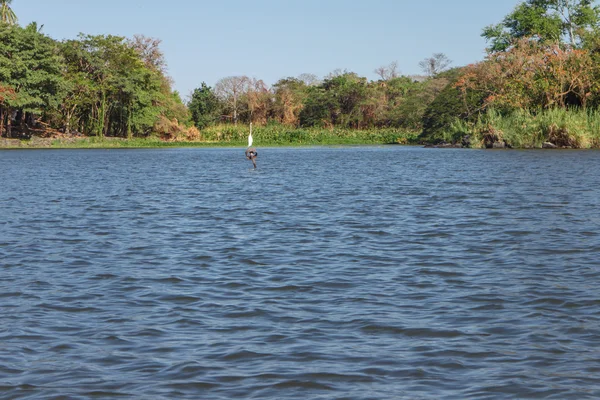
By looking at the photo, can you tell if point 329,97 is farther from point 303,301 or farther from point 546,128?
point 303,301

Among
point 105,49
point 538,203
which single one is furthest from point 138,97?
point 538,203

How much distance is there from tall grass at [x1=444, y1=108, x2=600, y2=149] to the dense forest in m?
0.08

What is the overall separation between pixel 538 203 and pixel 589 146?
38.2 m

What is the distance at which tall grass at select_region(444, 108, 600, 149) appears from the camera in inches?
2174

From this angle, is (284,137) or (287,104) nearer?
(284,137)

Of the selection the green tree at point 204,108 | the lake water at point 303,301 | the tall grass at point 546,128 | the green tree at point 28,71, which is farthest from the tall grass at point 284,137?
the lake water at point 303,301

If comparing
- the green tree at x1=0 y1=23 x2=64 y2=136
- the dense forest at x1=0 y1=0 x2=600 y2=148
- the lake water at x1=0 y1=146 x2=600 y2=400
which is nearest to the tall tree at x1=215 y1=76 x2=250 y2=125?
the dense forest at x1=0 y1=0 x2=600 y2=148

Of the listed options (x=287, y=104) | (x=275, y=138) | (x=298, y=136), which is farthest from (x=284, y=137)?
(x=287, y=104)

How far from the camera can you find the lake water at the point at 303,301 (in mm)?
6809

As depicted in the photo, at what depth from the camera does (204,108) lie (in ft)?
334

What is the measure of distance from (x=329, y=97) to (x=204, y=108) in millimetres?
16631

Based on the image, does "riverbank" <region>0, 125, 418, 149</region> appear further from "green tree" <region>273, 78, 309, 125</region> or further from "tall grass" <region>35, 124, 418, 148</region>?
"green tree" <region>273, 78, 309, 125</region>

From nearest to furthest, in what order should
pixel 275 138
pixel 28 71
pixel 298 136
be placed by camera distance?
pixel 28 71 → pixel 275 138 → pixel 298 136

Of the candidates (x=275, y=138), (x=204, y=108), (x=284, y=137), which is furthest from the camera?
(x=204, y=108)
